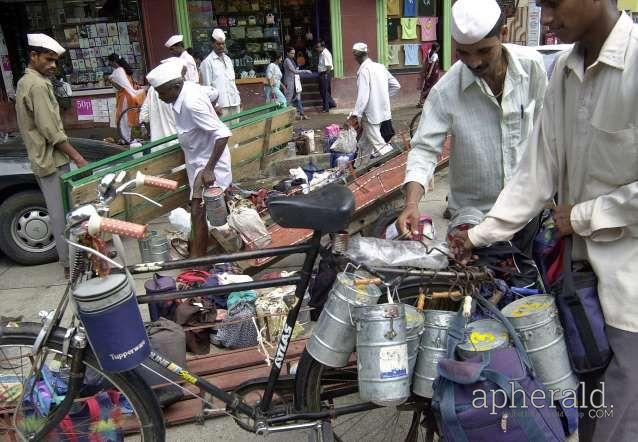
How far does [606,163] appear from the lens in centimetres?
166

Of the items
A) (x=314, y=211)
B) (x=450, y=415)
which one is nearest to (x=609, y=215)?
(x=450, y=415)

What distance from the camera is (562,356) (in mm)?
1871

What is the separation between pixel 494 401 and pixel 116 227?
52.9 inches

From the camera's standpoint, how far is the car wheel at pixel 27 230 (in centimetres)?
551

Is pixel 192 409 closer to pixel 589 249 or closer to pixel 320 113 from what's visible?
pixel 589 249

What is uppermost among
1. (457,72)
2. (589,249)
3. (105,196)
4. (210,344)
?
(457,72)

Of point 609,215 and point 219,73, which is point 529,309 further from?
point 219,73

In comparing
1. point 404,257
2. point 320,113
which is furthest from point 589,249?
point 320,113

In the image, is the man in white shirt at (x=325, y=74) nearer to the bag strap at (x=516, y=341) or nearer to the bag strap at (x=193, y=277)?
the bag strap at (x=193, y=277)

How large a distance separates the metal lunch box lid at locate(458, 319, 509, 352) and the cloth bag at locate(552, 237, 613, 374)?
0.20 meters

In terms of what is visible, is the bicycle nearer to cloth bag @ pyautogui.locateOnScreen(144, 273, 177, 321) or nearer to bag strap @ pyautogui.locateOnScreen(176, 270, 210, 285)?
cloth bag @ pyautogui.locateOnScreen(144, 273, 177, 321)

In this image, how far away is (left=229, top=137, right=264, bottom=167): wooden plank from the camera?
577 centimetres

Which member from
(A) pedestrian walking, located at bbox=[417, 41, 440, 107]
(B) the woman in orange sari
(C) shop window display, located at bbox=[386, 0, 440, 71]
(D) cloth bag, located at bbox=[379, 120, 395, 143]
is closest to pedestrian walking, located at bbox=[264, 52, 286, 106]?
(C) shop window display, located at bbox=[386, 0, 440, 71]

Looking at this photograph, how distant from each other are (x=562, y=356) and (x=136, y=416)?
1.71 m
